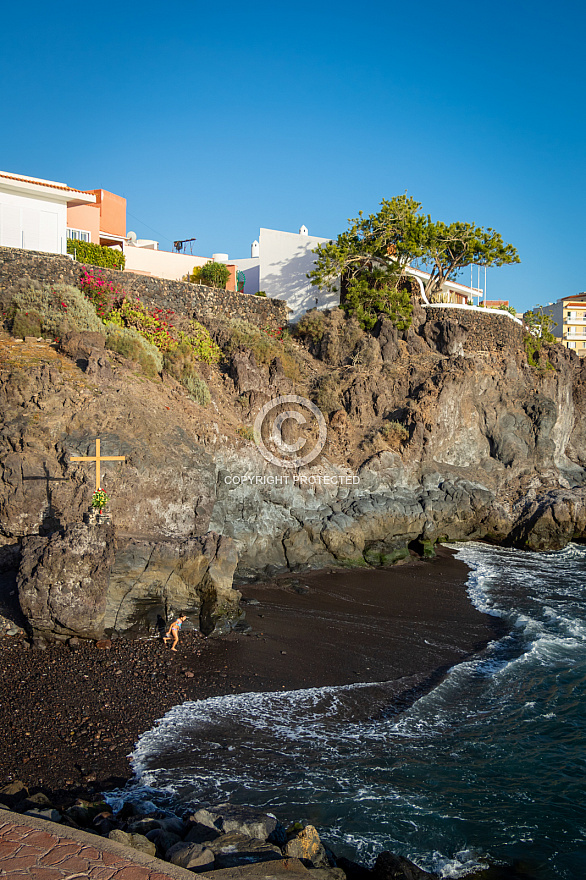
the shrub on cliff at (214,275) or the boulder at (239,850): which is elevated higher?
the shrub on cliff at (214,275)

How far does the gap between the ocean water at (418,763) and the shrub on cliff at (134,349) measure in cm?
1236

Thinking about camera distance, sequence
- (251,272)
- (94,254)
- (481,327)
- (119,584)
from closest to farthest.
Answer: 1. (119,584)
2. (94,254)
3. (481,327)
4. (251,272)

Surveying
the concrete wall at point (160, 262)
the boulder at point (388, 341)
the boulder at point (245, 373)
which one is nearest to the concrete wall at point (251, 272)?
the concrete wall at point (160, 262)

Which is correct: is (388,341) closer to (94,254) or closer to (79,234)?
(94,254)

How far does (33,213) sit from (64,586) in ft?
59.6

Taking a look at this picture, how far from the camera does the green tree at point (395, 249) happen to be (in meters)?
28.1

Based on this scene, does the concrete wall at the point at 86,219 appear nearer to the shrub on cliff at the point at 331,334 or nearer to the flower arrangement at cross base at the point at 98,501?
the shrub on cliff at the point at 331,334

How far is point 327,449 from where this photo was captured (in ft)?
77.7

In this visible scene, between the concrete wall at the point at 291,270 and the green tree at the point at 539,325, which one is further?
the green tree at the point at 539,325

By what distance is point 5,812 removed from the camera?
6.11m

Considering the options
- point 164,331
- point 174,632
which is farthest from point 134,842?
point 164,331

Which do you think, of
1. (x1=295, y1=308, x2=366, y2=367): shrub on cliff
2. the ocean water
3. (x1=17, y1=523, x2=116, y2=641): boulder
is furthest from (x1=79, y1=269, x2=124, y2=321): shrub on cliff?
the ocean water

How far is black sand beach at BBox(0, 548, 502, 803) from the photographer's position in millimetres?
9109

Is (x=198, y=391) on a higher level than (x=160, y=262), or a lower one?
lower
